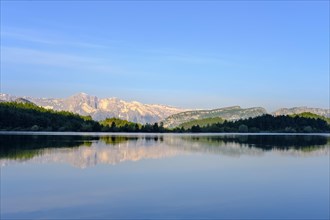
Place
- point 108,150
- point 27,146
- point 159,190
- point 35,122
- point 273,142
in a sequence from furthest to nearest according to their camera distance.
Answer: point 35,122
point 273,142
point 27,146
point 108,150
point 159,190

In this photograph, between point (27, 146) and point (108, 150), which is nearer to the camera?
point (108, 150)

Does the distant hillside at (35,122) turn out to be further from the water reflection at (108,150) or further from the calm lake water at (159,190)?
the calm lake water at (159,190)

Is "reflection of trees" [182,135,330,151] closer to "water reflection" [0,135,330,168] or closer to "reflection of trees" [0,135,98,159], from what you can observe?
"water reflection" [0,135,330,168]

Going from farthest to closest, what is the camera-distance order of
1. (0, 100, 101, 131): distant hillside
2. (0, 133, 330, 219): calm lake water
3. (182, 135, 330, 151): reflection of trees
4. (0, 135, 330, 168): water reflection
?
1. (0, 100, 101, 131): distant hillside
2. (182, 135, 330, 151): reflection of trees
3. (0, 135, 330, 168): water reflection
4. (0, 133, 330, 219): calm lake water

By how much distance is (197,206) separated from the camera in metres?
17.9

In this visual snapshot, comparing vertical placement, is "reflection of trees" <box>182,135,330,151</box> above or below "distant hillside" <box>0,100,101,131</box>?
below

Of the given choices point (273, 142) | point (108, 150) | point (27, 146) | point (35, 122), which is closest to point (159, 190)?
point (108, 150)

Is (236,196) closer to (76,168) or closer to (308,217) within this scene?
(308,217)

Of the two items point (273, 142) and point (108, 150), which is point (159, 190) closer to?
point (108, 150)

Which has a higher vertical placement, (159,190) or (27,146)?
(27,146)

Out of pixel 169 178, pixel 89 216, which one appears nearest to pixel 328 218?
pixel 89 216

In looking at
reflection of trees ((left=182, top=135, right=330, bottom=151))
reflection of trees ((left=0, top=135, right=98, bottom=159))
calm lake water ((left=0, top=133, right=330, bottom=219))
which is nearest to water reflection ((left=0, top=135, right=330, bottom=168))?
reflection of trees ((left=0, top=135, right=98, bottom=159))

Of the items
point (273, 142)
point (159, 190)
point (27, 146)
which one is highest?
point (27, 146)

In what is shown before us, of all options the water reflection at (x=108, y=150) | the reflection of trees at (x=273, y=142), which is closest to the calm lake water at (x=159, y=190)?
the water reflection at (x=108, y=150)
